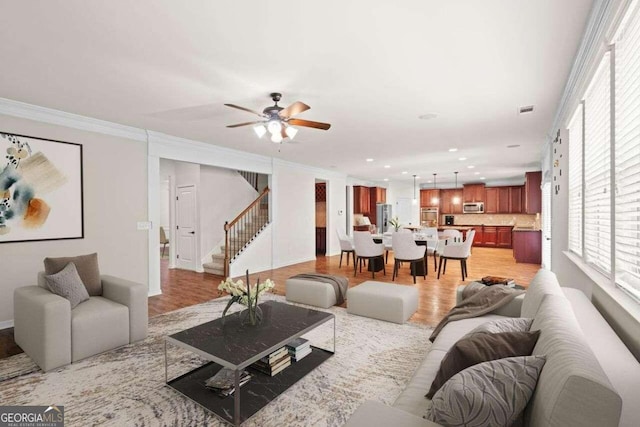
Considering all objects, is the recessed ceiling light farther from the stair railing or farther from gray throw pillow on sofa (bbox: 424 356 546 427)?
the stair railing

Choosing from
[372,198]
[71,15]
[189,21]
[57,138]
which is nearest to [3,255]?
[57,138]

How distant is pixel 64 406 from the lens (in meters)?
2.13

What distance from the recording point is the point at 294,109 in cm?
299

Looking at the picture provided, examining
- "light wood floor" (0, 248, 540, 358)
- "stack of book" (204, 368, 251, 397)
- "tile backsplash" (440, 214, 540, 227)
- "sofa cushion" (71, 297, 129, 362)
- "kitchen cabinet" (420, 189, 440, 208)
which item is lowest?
"light wood floor" (0, 248, 540, 358)

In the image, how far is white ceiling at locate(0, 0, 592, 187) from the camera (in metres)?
2.02

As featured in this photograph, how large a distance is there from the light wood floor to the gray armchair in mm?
591

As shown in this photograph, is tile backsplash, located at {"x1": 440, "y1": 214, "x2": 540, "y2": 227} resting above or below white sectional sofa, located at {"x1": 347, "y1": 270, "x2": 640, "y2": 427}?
above

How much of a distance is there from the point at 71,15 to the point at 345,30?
1816mm

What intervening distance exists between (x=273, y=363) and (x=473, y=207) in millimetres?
11474

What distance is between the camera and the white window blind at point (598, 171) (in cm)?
205

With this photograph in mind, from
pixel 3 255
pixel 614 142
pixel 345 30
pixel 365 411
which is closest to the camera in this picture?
pixel 365 411

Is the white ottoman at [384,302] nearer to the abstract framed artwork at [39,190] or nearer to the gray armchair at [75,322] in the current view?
the gray armchair at [75,322]

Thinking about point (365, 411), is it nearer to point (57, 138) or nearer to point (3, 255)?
point (3, 255)

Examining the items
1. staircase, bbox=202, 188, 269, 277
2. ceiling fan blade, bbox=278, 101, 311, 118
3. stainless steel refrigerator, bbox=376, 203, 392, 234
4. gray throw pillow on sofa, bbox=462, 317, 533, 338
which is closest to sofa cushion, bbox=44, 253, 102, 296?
ceiling fan blade, bbox=278, 101, 311, 118
